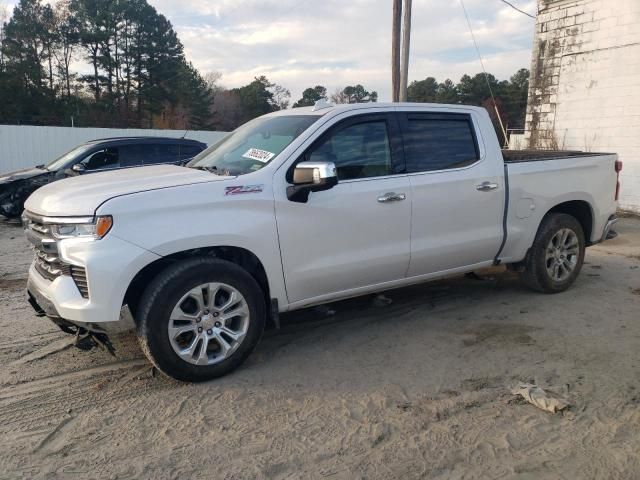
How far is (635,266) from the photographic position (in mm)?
7344

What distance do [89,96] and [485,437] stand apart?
46002 millimetres

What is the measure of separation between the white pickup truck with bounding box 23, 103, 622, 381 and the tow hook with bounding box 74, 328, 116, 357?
0.11 metres

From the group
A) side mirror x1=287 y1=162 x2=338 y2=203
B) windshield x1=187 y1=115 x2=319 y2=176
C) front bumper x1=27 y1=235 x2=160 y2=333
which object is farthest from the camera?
windshield x1=187 y1=115 x2=319 y2=176

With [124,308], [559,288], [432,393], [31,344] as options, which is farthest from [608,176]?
[31,344]

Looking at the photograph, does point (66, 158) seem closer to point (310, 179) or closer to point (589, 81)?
point (310, 179)

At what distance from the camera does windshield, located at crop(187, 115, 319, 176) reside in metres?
4.32

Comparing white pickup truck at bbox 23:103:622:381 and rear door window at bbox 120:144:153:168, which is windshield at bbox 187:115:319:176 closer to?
white pickup truck at bbox 23:103:622:381

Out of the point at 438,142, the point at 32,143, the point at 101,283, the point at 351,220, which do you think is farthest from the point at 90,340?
the point at 32,143

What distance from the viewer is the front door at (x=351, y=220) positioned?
4.17 meters

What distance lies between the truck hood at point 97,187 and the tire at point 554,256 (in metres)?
3.48

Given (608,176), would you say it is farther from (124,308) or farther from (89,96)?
(89,96)

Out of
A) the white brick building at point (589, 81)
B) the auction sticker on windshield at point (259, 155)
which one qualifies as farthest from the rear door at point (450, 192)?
the white brick building at point (589, 81)

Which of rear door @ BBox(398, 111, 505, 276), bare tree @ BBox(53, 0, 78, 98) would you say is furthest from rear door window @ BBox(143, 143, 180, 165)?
bare tree @ BBox(53, 0, 78, 98)

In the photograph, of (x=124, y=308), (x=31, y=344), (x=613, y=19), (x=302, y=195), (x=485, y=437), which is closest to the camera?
(x=485, y=437)
